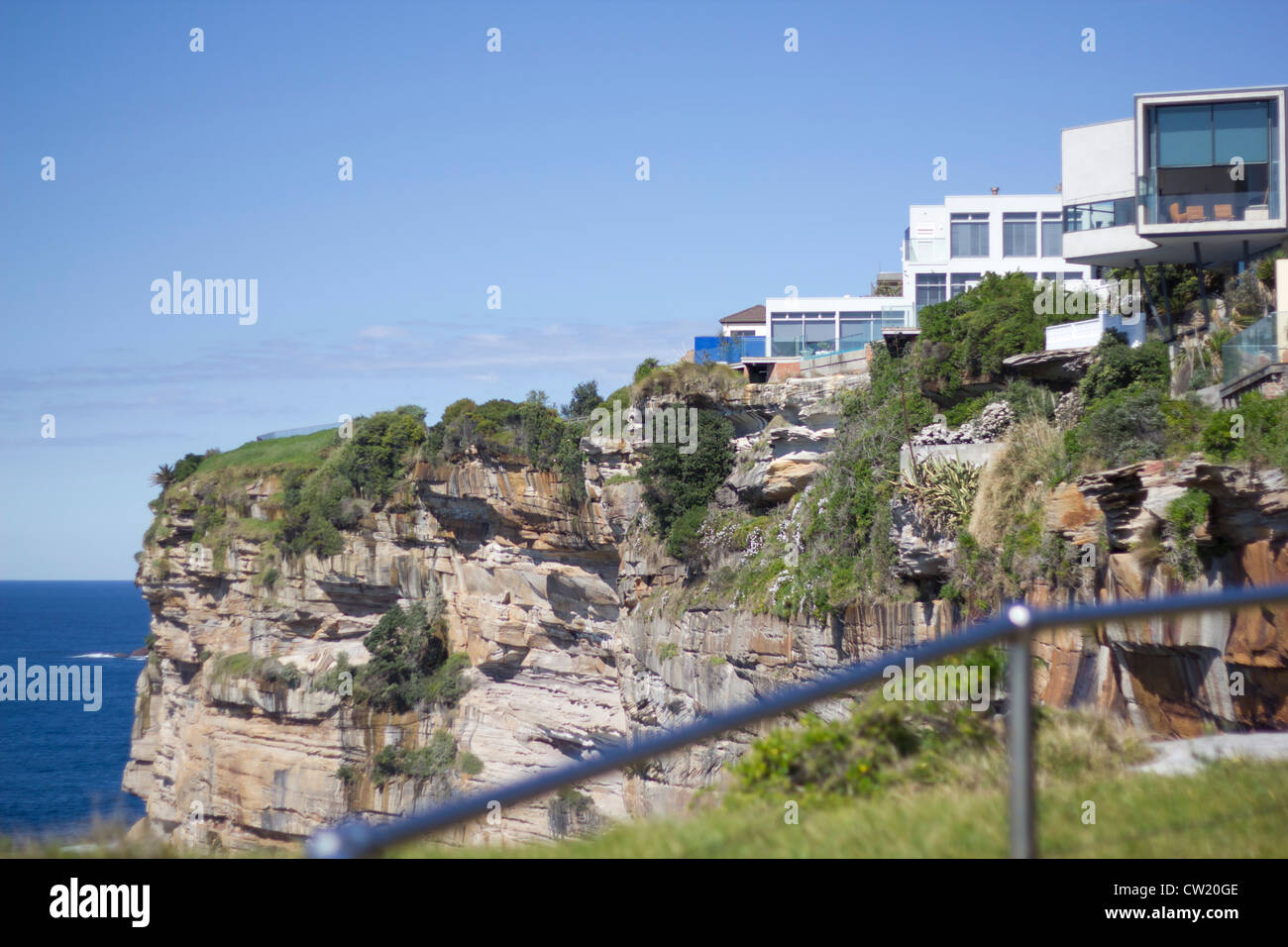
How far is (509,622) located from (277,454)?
1957 cm

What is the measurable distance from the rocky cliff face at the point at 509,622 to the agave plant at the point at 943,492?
5.02ft

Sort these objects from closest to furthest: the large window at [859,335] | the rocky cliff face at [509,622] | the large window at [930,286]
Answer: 1. the rocky cliff face at [509,622]
2. the large window at [859,335]
3. the large window at [930,286]

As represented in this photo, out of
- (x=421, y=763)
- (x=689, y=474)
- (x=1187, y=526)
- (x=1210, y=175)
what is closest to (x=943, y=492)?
(x=1187, y=526)

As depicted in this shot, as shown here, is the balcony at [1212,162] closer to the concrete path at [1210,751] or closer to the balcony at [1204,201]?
the balcony at [1204,201]

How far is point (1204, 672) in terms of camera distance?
15.7 feet

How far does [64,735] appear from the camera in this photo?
7625 cm

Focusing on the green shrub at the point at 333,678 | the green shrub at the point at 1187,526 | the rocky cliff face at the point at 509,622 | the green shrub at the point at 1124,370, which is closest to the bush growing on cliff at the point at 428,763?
the rocky cliff face at the point at 509,622

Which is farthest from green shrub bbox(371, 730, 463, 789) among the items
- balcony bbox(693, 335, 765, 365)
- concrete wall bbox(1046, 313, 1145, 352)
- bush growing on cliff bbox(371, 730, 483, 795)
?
concrete wall bbox(1046, 313, 1145, 352)

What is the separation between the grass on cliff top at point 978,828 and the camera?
10.2 feet

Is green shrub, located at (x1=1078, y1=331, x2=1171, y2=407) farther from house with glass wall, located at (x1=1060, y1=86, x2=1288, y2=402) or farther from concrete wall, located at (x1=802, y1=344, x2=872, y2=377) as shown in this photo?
concrete wall, located at (x1=802, y1=344, x2=872, y2=377)

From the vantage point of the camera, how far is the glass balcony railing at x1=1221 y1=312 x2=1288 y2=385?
13.6 metres

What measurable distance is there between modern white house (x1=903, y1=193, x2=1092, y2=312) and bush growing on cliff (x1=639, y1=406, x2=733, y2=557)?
44.1 feet
